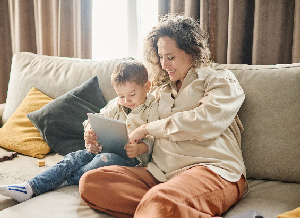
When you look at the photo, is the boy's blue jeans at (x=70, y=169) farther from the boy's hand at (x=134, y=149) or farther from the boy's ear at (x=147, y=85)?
the boy's ear at (x=147, y=85)

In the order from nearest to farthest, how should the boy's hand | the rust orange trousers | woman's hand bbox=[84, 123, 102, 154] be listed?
the rust orange trousers
the boy's hand
woman's hand bbox=[84, 123, 102, 154]

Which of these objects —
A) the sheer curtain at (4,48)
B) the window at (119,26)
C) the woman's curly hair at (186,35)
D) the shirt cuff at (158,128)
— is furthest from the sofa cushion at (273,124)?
the sheer curtain at (4,48)

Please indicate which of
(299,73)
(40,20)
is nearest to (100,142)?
(299,73)

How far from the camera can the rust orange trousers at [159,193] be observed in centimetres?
100

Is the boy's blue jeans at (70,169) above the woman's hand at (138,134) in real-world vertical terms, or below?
below

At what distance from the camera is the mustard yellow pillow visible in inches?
70.8

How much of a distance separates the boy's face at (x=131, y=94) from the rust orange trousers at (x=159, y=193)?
309 mm

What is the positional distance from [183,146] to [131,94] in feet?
1.11

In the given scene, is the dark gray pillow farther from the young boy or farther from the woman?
the woman

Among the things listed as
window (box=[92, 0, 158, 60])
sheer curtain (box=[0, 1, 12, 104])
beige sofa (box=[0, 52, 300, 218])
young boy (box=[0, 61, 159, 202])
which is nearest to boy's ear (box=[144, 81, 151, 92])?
young boy (box=[0, 61, 159, 202])

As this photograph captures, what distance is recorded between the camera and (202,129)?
1.25 m

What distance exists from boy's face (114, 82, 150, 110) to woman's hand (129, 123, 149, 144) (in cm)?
13

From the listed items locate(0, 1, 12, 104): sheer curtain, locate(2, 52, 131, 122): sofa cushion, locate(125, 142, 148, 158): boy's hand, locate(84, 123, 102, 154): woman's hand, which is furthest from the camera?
locate(0, 1, 12, 104): sheer curtain

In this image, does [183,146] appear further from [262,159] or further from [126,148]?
[262,159]
